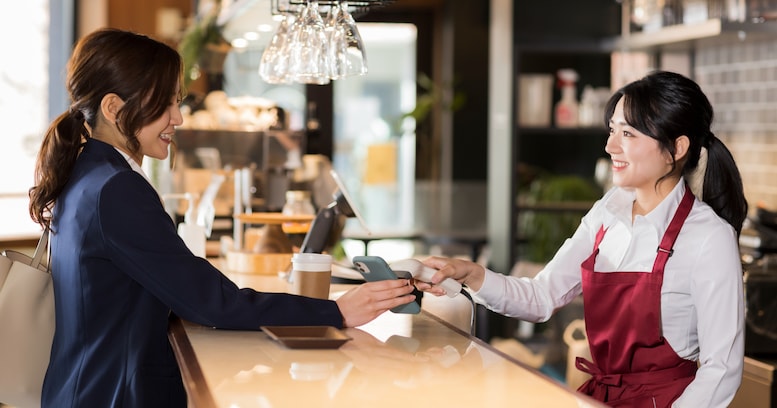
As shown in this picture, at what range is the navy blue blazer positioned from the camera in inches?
92.7

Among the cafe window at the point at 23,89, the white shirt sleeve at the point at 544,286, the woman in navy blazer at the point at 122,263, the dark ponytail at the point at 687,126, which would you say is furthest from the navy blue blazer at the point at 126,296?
the cafe window at the point at 23,89

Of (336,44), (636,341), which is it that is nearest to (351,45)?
(336,44)

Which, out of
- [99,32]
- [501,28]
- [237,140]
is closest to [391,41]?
[501,28]

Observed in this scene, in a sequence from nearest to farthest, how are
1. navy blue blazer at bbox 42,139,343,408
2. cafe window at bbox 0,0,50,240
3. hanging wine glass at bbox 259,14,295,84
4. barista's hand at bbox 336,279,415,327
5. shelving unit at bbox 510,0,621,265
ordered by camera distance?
1. navy blue blazer at bbox 42,139,343,408
2. barista's hand at bbox 336,279,415,327
3. hanging wine glass at bbox 259,14,295,84
4. shelving unit at bbox 510,0,621,265
5. cafe window at bbox 0,0,50,240

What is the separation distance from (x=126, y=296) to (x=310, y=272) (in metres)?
0.52

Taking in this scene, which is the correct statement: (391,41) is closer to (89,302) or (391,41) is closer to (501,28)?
(501,28)

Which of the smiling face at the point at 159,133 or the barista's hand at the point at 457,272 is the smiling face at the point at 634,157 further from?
the smiling face at the point at 159,133

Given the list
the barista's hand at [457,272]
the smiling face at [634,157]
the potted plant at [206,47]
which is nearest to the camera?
the smiling face at [634,157]

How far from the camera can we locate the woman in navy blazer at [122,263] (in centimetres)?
236

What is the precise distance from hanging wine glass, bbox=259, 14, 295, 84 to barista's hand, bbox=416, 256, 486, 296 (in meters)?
0.86

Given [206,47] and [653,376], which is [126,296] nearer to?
[653,376]

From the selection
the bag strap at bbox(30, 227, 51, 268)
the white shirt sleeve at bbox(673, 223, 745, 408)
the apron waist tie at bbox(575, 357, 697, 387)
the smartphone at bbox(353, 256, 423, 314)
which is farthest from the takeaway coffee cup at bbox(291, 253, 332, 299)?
the white shirt sleeve at bbox(673, 223, 745, 408)

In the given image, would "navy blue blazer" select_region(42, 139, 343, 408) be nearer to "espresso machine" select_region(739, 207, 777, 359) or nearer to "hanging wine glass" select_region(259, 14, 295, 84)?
"hanging wine glass" select_region(259, 14, 295, 84)

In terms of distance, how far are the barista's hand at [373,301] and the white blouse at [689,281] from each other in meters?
0.42
